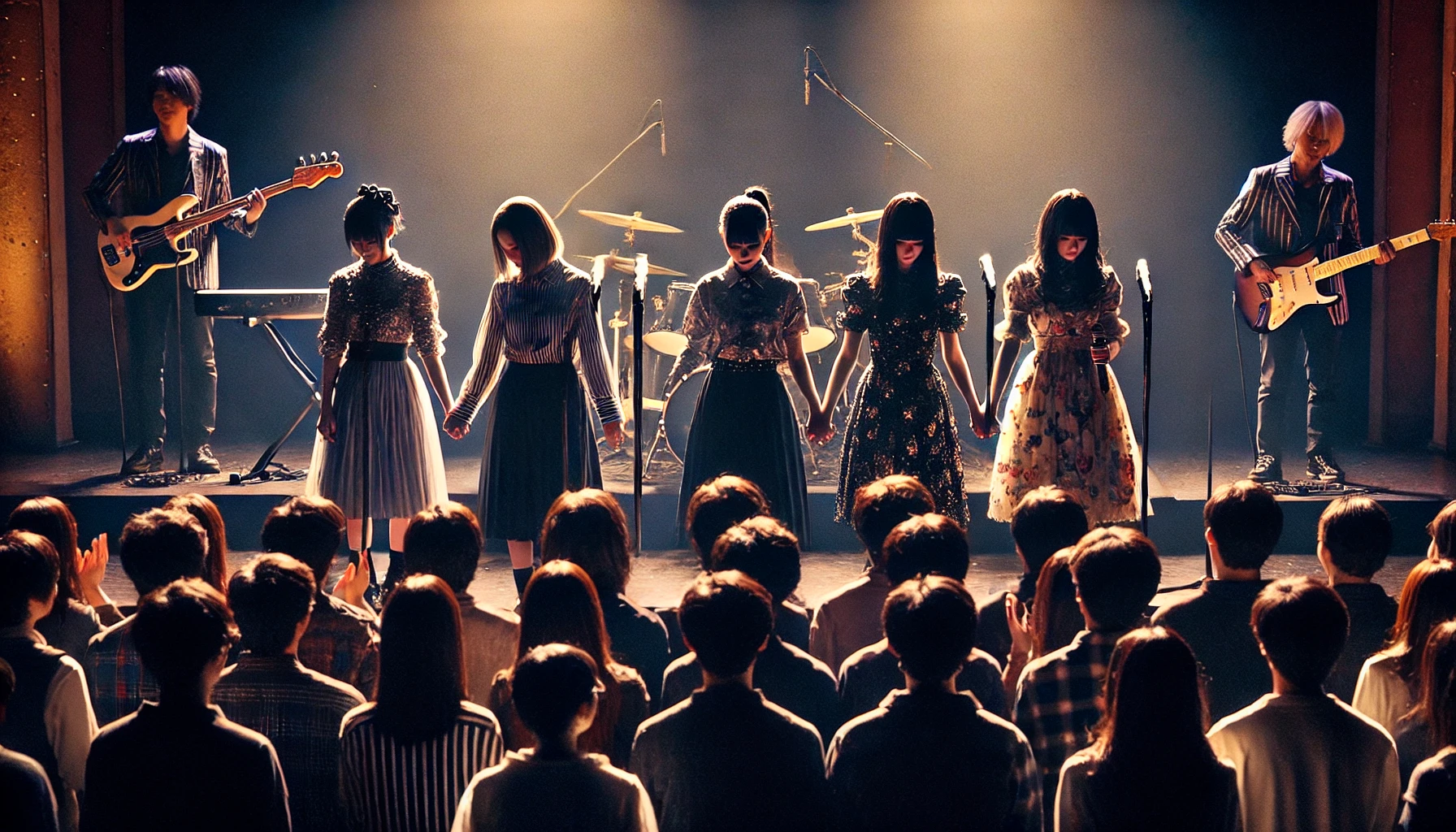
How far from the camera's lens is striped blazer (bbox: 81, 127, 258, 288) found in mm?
6414

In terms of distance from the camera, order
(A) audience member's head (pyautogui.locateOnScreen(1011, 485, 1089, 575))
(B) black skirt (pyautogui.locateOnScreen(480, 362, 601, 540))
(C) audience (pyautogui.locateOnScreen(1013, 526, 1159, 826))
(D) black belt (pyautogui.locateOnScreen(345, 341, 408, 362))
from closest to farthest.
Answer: (C) audience (pyautogui.locateOnScreen(1013, 526, 1159, 826)) < (A) audience member's head (pyautogui.locateOnScreen(1011, 485, 1089, 575)) < (B) black skirt (pyautogui.locateOnScreen(480, 362, 601, 540)) < (D) black belt (pyautogui.locateOnScreen(345, 341, 408, 362))

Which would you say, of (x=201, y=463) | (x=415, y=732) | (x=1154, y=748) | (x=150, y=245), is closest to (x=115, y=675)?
(x=415, y=732)

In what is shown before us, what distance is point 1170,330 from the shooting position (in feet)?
27.3

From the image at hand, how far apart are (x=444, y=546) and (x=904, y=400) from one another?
77.5 inches

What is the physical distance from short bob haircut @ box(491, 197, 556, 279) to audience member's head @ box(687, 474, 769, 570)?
1.36 m

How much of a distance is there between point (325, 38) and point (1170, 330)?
4.99 metres

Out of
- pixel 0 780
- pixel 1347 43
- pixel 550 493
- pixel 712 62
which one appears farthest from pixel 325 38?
pixel 0 780

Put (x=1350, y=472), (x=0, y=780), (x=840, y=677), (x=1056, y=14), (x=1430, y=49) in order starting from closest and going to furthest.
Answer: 1. (x=0, y=780)
2. (x=840, y=677)
3. (x=1350, y=472)
4. (x=1430, y=49)
5. (x=1056, y=14)

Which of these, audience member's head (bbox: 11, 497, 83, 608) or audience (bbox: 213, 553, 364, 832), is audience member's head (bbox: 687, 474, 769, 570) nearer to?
audience (bbox: 213, 553, 364, 832)

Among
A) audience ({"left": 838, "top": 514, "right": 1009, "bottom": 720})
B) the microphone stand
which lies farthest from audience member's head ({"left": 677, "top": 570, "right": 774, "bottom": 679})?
the microphone stand

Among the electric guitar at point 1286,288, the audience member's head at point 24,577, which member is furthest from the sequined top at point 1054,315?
the audience member's head at point 24,577

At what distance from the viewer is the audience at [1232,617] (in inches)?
120

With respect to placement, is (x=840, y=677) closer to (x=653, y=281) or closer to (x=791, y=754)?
(x=791, y=754)

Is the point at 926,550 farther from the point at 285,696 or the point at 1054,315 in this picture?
the point at 1054,315
